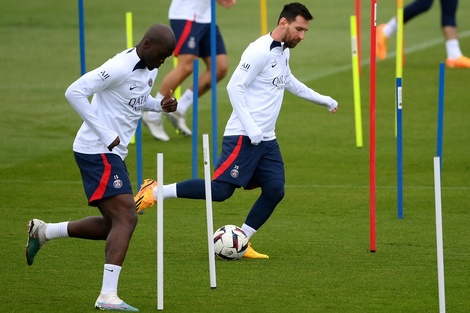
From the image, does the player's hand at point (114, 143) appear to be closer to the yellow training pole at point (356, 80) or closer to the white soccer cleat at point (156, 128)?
the yellow training pole at point (356, 80)

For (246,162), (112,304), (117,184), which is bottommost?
(112,304)

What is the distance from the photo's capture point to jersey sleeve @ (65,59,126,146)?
8047mm

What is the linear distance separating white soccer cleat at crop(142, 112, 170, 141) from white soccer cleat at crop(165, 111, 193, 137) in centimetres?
18

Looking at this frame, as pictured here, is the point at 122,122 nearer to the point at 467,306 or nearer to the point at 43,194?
the point at 467,306

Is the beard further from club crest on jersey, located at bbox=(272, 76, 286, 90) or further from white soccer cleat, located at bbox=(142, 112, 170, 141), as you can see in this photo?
white soccer cleat, located at bbox=(142, 112, 170, 141)

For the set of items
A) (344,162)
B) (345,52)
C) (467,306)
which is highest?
(345,52)

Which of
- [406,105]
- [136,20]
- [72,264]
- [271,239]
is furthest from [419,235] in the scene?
[136,20]

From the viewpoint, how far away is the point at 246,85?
9.45 metres

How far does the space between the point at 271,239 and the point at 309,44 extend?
1338 centimetres

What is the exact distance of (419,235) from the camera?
1055 centimetres

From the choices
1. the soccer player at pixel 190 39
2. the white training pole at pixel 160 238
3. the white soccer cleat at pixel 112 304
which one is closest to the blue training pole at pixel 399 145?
the white training pole at pixel 160 238

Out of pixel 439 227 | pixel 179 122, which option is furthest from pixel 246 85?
pixel 179 122

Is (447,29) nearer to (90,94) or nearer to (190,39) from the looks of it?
(190,39)

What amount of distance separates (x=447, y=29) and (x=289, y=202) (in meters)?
8.26
